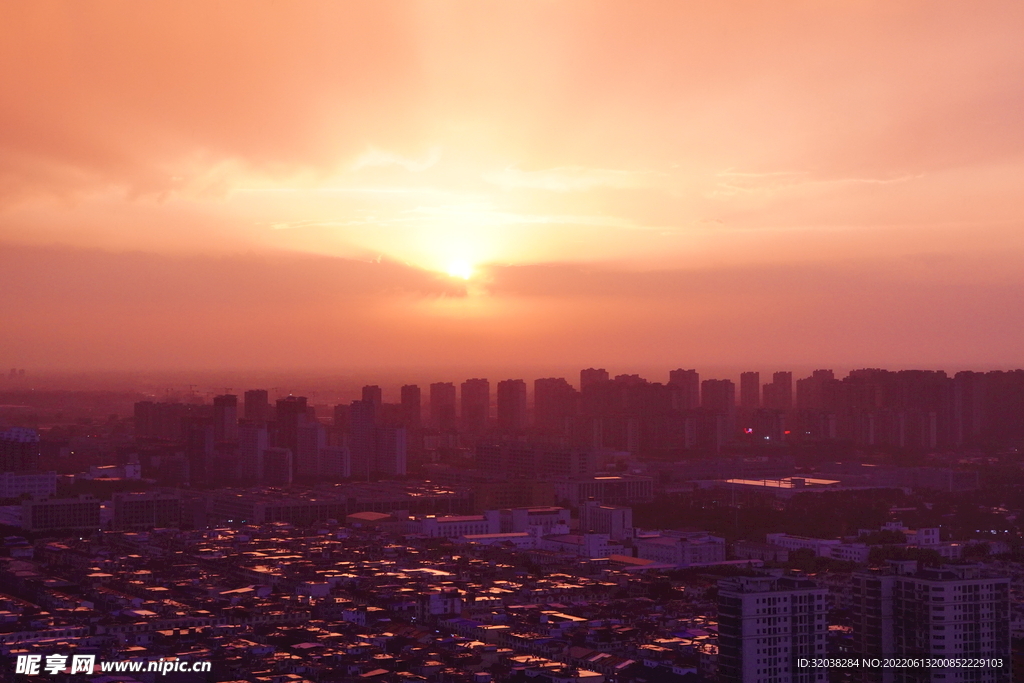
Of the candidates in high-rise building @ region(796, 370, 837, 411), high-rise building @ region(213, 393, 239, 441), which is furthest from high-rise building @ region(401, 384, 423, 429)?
high-rise building @ region(796, 370, 837, 411)

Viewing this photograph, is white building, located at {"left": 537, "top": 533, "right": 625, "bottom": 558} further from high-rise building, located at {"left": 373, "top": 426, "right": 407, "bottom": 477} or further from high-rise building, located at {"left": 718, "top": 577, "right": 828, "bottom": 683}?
high-rise building, located at {"left": 373, "top": 426, "right": 407, "bottom": 477}

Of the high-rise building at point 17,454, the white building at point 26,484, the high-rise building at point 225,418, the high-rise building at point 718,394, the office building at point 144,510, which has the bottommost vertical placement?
the office building at point 144,510

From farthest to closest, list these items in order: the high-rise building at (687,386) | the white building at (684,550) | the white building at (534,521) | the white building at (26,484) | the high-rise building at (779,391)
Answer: the high-rise building at (779,391) → the high-rise building at (687,386) → the white building at (26,484) → the white building at (534,521) → the white building at (684,550)

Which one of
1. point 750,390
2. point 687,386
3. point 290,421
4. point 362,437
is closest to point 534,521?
point 362,437

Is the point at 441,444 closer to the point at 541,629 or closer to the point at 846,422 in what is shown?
the point at 846,422

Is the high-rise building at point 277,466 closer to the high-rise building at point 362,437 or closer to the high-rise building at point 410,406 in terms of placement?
the high-rise building at point 362,437

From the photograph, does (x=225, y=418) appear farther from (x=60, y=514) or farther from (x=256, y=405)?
(x=60, y=514)

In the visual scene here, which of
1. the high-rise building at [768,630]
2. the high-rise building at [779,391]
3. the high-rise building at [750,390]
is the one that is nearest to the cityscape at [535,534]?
the high-rise building at [768,630]
